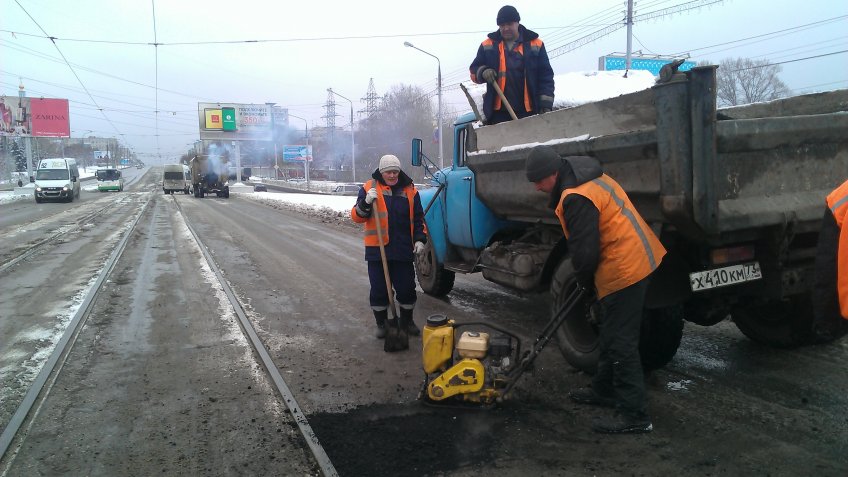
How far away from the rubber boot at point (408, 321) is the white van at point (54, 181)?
31129 millimetres

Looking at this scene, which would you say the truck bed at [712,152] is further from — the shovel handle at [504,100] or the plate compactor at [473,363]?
the shovel handle at [504,100]

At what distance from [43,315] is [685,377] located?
6479 millimetres

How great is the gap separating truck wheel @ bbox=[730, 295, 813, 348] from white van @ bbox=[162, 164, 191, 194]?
46.8 metres

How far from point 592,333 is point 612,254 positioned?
1.24 m

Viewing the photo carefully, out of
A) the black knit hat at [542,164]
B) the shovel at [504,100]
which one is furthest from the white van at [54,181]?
the black knit hat at [542,164]

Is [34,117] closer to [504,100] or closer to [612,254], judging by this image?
[504,100]

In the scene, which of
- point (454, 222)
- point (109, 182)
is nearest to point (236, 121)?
point (109, 182)

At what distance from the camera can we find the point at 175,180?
46.0m

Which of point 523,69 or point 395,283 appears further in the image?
point 523,69

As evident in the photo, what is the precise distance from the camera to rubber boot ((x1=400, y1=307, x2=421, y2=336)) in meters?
5.47

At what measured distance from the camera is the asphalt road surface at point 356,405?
3.10 m

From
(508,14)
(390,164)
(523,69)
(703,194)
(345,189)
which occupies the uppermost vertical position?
(508,14)

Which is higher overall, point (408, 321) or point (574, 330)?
point (574, 330)

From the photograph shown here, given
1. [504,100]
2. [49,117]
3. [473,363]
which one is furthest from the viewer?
[49,117]
